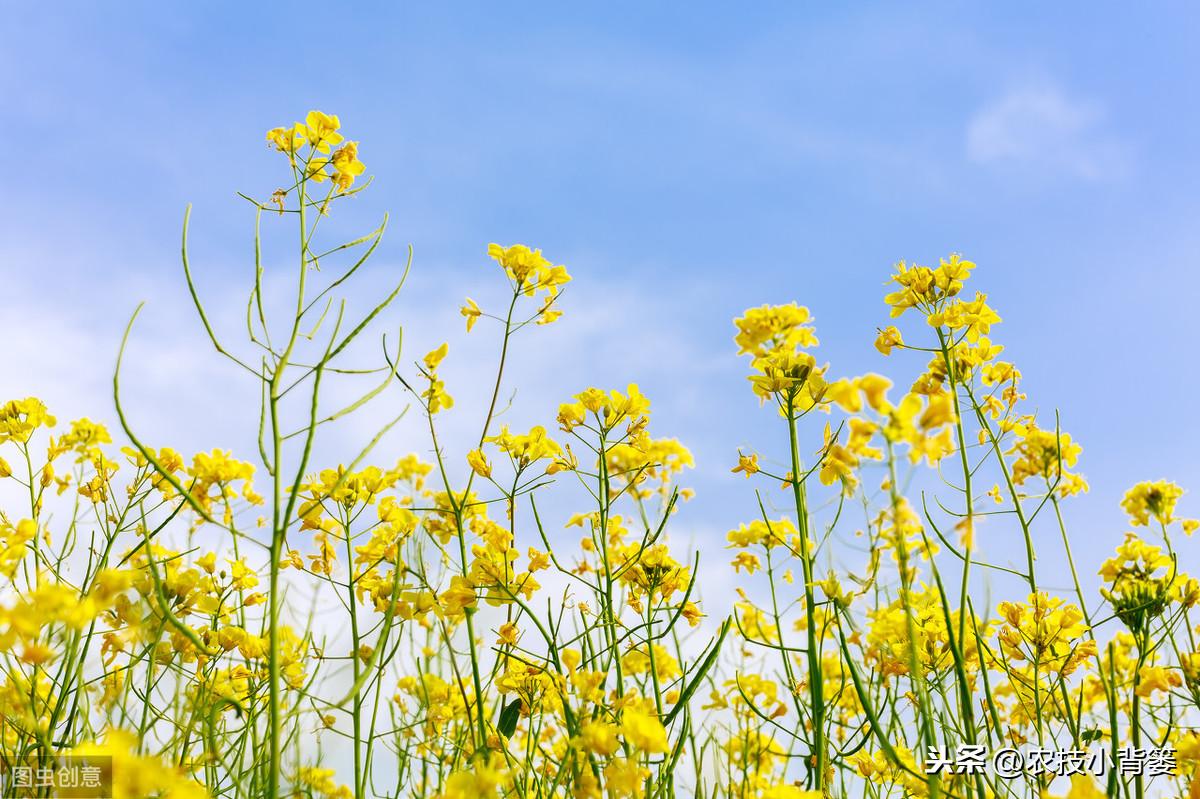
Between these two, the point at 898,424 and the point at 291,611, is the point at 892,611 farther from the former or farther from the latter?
the point at 291,611

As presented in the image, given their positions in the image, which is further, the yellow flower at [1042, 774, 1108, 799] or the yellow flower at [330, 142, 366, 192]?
the yellow flower at [330, 142, 366, 192]

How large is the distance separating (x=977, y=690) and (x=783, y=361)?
4.30ft

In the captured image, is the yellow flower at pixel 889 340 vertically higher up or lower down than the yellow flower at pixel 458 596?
higher up

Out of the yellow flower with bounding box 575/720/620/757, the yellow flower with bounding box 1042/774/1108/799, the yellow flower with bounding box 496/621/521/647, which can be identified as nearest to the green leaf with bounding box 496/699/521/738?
the yellow flower with bounding box 496/621/521/647

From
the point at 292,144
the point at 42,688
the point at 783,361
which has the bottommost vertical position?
the point at 42,688

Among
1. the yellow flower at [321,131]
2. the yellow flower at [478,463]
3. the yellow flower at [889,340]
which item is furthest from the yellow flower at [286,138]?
the yellow flower at [889,340]

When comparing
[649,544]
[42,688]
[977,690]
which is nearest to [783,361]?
[649,544]

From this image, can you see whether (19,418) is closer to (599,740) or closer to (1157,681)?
(599,740)

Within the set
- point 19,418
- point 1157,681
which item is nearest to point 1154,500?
point 1157,681

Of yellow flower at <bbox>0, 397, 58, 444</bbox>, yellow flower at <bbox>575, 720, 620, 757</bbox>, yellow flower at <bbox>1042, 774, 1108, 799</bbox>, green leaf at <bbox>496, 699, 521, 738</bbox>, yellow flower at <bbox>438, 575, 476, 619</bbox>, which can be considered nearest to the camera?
yellow flower at <bbox>1042, 774, 1108, 799</bbox>

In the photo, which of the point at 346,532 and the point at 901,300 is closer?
the point at 346,532

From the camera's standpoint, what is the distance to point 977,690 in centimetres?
281

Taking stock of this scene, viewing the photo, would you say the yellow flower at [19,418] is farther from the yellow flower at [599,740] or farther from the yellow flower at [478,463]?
the yellow flower at [599,740]

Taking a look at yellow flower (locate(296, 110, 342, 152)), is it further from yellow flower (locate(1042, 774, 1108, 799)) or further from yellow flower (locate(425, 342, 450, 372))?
yellow flower (locate(1042, 774, 1108, 799))
